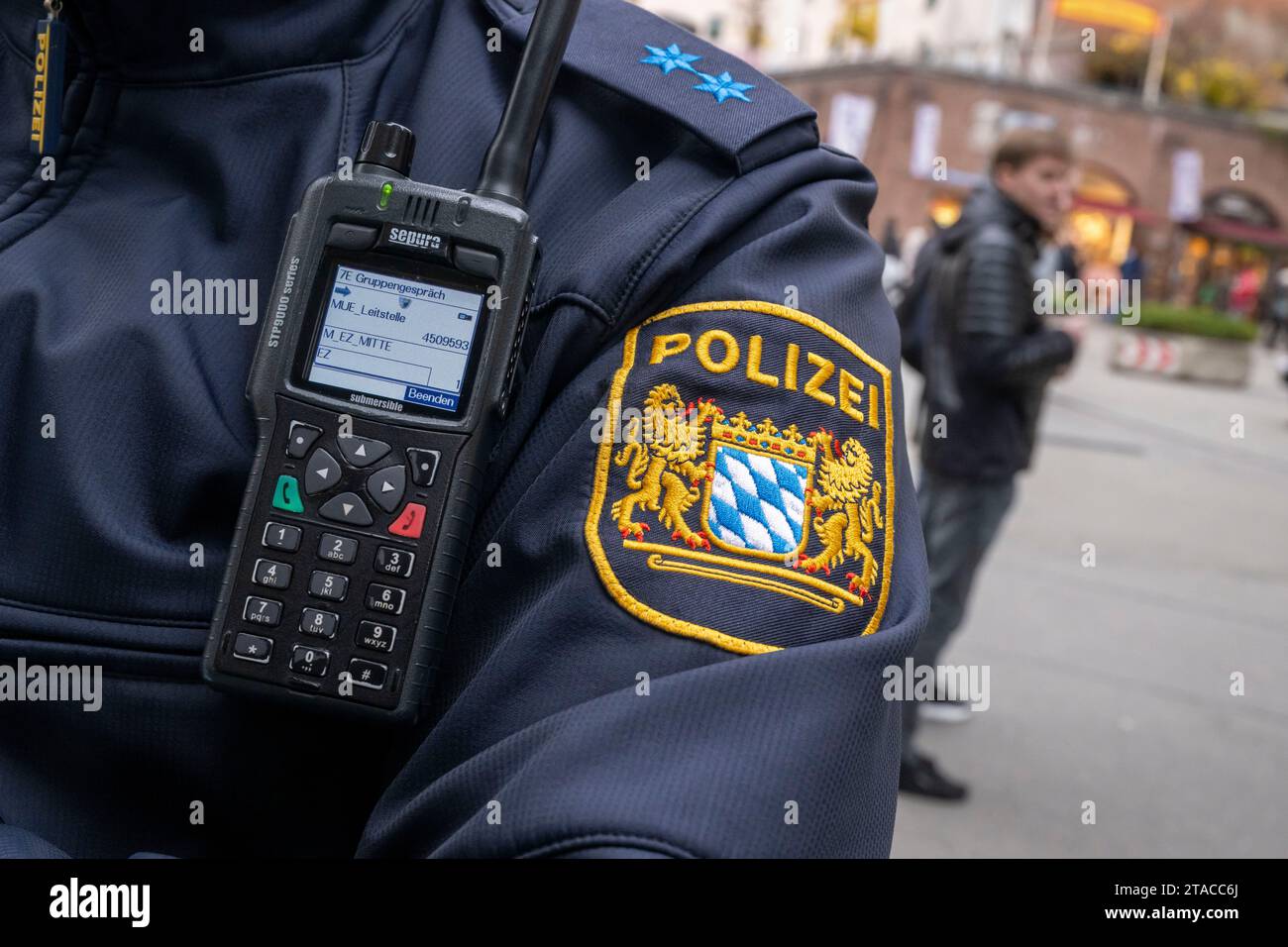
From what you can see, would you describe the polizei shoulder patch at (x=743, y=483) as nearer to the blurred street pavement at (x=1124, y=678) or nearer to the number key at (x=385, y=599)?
the number key at (x=385, y=599)

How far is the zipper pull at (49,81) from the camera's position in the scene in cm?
93

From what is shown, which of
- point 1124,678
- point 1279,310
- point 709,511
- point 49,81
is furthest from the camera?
point 1279,310

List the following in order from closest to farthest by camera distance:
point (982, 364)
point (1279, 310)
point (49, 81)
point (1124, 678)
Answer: point (49, 81) < point (982, 364) < point (1124, 678) < point (1279, 310)

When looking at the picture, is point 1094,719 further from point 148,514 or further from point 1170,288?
point 1170,288

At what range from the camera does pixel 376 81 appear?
38.5 inches

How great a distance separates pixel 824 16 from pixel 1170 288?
1199 centimetres

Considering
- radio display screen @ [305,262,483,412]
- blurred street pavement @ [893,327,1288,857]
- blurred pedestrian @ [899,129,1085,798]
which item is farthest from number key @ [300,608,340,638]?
blurred pedestrian @ [899,129,1085,798]

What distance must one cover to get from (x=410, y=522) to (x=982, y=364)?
3.03 metres

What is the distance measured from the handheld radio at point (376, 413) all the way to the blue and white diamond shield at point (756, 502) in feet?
0.51

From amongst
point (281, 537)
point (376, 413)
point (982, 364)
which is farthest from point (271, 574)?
point (982, 364)

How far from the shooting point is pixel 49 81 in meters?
0.93

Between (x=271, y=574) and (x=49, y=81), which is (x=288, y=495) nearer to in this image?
(x=271, y=574)

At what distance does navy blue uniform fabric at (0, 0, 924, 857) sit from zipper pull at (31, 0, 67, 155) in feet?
0.07
